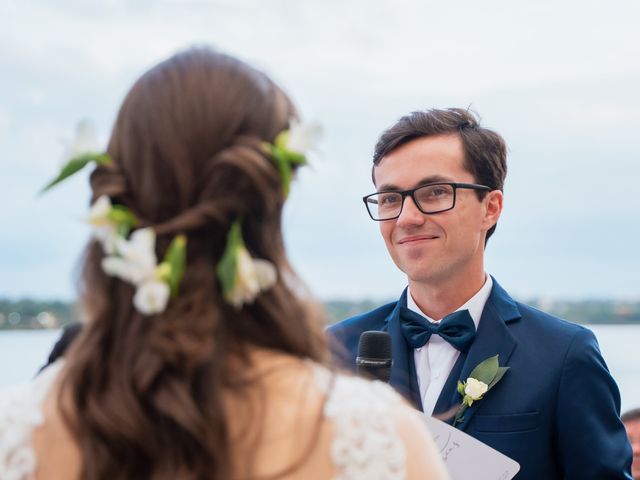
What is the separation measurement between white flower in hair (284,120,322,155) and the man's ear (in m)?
2.34

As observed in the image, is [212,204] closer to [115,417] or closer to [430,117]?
[115,417]

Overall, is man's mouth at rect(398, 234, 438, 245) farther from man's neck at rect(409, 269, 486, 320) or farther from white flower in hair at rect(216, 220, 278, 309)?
white flower in hair at rect(216, 220, 278, 309)

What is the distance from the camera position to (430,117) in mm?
4105

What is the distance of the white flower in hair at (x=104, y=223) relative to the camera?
67.3 inches

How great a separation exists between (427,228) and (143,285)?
7.68 feet

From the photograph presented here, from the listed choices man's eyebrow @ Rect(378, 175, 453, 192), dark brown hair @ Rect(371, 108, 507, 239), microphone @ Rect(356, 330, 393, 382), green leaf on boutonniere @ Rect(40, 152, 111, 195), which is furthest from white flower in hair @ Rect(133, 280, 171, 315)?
dark brown hair @ Rect(371, 108, 507, 239)

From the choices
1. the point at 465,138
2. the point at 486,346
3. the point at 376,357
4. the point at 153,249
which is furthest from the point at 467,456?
the point at 153,249

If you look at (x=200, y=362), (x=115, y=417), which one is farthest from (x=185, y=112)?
(x=115, y=417)

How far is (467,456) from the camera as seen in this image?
3.03m

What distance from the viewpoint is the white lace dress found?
174 centimetres

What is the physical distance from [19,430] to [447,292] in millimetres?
2481

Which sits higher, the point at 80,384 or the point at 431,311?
the point at 80,384

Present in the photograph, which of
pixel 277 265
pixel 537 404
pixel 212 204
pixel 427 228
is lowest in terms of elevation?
pixel 537 404

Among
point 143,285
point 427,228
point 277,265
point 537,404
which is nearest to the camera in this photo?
point 143,285
